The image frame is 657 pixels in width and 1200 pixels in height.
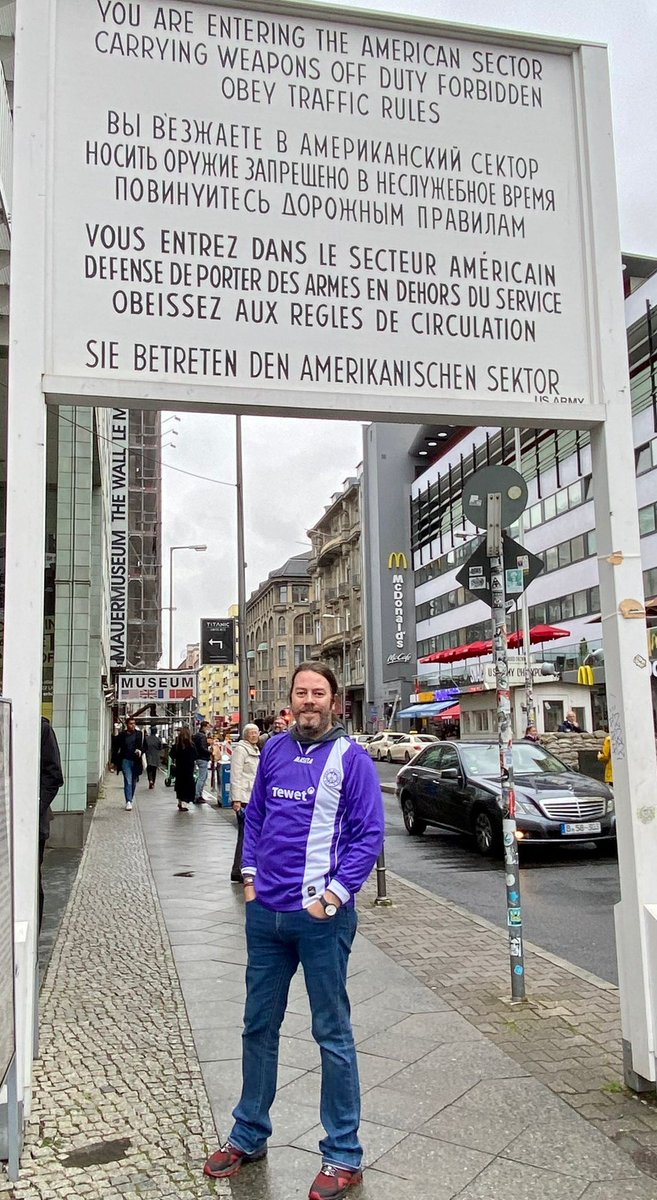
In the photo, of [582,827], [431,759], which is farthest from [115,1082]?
[431,759]

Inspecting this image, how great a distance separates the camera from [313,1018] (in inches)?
134

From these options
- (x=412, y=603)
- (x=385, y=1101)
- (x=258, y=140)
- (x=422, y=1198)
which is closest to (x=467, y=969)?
(x=385, y=1101)

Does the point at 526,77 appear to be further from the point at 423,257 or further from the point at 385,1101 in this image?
the point at 385,1101

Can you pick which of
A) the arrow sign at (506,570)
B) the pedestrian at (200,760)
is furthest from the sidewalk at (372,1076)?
the pedestrian at (200,760)

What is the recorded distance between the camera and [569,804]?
1176 centimetres

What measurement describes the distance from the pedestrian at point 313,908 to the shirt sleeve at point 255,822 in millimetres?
24

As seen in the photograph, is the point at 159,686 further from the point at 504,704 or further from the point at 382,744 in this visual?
the point at 504,704

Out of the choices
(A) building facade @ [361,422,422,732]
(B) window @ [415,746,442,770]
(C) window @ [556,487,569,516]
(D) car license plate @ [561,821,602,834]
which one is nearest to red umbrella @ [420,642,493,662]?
(B) window @ [415,746,442,770]

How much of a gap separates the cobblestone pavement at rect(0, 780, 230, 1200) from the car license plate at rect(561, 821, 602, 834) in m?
5.58

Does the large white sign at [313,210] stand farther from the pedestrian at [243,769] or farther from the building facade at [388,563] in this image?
the building facade at [388,563]

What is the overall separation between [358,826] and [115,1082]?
77.9 inches

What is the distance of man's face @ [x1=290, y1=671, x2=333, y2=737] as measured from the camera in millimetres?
3605

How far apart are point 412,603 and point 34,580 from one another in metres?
65.0

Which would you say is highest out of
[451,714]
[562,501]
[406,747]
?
[562,501]
